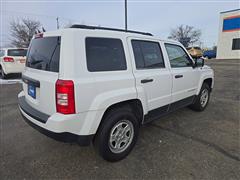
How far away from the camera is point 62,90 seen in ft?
6.23

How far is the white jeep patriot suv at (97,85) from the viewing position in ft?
6.41

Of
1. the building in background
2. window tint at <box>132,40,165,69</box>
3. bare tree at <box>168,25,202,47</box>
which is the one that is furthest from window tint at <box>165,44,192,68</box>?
bare tree at <box>168,25,202,47</box>

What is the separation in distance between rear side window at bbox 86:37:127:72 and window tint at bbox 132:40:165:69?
1.00 ft

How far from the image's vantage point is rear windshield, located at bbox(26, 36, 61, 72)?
2074 mm

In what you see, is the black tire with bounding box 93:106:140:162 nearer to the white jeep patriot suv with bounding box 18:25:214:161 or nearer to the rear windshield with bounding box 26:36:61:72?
the white jeep patriot suv with bounding box 18:25:214:161

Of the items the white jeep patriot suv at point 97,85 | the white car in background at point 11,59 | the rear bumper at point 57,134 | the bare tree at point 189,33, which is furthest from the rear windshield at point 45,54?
the bare tree at point 189,33

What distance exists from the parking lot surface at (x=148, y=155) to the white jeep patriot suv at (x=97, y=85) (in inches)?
11.8

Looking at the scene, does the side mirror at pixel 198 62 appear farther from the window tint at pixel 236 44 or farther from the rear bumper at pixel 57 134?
the window tint at pixel 236 44

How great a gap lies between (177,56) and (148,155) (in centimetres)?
207

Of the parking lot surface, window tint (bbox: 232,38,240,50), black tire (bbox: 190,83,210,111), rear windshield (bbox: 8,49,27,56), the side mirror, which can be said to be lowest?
the parking lot surface

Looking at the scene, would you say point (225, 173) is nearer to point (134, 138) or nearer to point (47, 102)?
point (134, 138)

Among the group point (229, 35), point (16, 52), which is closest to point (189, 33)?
point (229, 35)

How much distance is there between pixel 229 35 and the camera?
24.5 meters

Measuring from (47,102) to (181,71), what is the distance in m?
2.58
